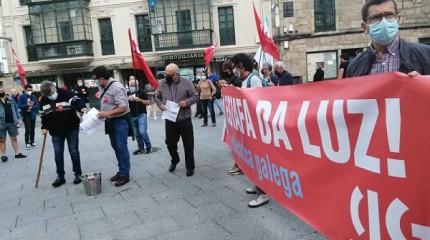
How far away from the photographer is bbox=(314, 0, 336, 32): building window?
19969 mm

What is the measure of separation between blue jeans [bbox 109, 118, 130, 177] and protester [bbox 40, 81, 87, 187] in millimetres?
647

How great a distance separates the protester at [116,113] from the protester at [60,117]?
0.57 metres

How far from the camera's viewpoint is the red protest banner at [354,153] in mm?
1690

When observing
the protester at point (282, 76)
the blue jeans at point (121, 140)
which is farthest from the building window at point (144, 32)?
the blue jeans at point (121, 140)

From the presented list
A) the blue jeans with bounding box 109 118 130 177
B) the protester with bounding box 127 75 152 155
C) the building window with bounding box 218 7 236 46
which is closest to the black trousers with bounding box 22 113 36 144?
the protester with bounding box 127 75 152 155

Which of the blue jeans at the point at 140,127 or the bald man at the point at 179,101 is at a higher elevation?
the bald man at the point at 179,101

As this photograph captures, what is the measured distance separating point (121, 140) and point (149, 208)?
142 cm

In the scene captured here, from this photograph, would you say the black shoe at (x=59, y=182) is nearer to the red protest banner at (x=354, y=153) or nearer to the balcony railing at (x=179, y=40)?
the red protest banner at (x=354, y=153)

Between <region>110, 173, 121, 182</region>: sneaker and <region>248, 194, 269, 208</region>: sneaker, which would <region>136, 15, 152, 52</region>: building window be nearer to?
<region>110, 173, 121, 182</region>: sneaker

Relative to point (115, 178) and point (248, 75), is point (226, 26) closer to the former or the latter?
point (115, 178)

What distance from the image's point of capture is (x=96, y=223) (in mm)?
3998

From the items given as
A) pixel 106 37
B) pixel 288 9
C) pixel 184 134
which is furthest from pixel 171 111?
pixel 106 37

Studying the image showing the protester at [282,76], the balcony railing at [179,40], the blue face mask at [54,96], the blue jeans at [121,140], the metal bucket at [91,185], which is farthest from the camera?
the balcony railing at [179,40]

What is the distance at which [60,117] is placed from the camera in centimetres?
543
